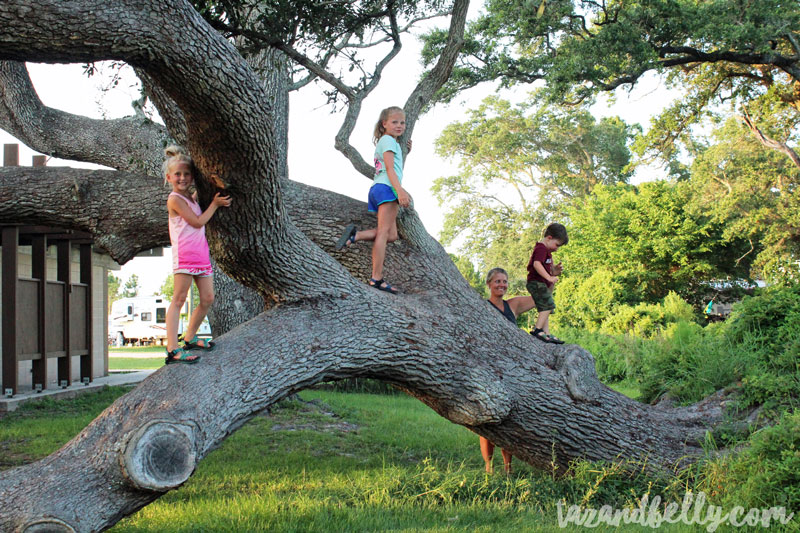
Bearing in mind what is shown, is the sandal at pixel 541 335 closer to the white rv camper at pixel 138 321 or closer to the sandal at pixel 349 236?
the sandal at pixel 349 236

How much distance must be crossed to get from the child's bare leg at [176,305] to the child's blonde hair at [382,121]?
2.17m

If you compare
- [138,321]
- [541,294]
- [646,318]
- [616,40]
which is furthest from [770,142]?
[138,321]

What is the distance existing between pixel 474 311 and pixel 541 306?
124 cm

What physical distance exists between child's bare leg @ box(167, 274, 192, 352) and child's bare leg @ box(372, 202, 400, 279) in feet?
5.39

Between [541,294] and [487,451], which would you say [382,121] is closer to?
[541,294]

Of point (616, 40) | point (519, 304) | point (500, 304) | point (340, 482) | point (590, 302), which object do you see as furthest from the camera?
point (590, 302)

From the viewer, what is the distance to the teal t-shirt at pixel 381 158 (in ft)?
18.3

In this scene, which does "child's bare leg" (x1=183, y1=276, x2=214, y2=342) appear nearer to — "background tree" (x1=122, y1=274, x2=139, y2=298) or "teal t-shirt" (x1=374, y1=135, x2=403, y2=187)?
"teal t-shirt" (x1=374, y1=135, x2=403, y2=187)

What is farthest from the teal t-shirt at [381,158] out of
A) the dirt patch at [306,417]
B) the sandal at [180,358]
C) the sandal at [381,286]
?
the dirt patch at [306,417]

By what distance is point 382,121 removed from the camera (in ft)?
19.3

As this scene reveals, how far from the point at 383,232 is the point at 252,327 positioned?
1343mm

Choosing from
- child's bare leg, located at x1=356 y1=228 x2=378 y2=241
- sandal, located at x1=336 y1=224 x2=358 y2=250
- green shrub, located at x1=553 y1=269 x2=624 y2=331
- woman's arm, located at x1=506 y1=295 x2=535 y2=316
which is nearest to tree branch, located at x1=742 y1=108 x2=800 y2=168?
green shrub, located at x1=553 y1=269 x2=624 y2=331

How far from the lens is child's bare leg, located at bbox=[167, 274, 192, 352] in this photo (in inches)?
178

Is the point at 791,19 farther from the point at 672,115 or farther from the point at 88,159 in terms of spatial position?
the point at 88,159
